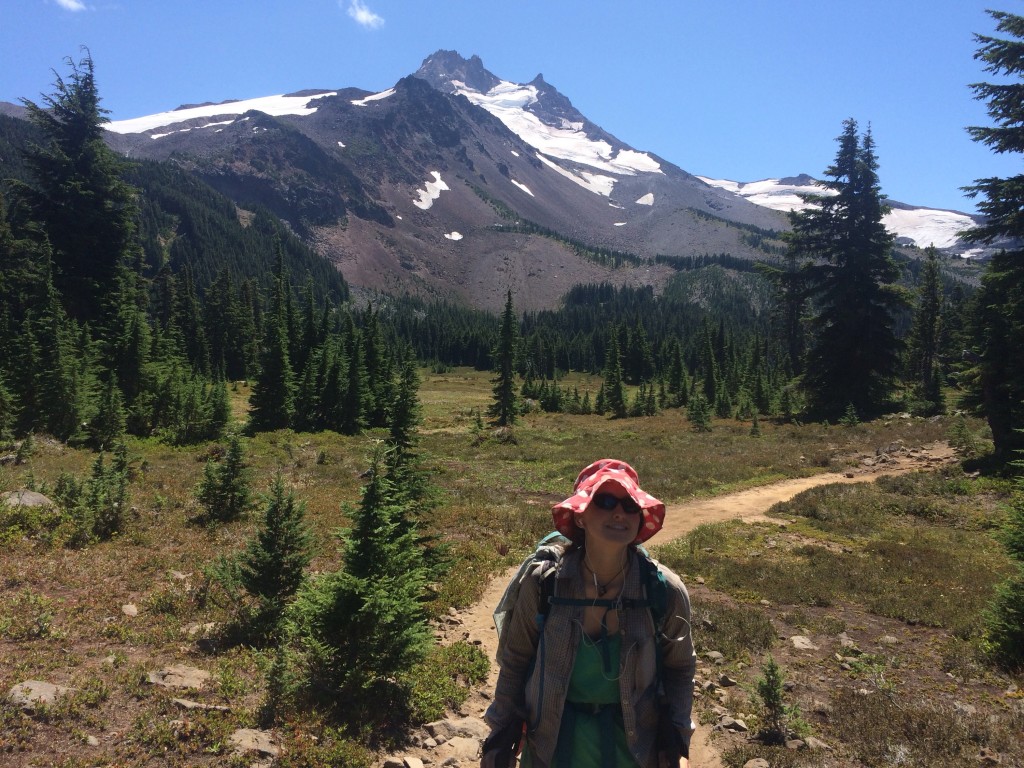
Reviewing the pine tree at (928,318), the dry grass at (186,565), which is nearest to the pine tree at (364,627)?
the dry grass at (186,565)

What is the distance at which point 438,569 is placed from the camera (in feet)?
32.5

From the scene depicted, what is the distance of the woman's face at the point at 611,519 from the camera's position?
2.95 m

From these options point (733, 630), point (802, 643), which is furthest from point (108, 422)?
point (802, 643)

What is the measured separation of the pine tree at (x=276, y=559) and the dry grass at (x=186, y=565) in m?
0.77

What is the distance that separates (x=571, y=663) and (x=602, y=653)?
18 centimetres

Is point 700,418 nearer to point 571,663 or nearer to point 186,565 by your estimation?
point 186,565

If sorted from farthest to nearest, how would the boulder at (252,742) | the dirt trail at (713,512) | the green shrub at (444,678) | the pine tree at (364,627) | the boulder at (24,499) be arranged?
the boulder at (24,499), the dirt trail at (713,512), the green shrub at (444,678), the pine tree at (364,627), the boulder at (252,742)

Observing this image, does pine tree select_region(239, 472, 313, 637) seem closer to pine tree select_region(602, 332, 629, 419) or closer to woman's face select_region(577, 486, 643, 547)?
woman's face select_region(577, 486, 643, 547)

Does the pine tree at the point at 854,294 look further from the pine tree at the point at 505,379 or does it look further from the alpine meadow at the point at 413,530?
the pine tree at the point at 505,379

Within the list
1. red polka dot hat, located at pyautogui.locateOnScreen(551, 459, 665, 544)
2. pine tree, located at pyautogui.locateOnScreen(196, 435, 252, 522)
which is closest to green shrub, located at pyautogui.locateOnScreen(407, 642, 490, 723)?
red polka dot hat, located at pyautogui.locateOnScreen(551, 459, 665, 544)

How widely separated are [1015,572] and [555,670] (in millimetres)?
13072

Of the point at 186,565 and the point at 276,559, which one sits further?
the point at 186,565

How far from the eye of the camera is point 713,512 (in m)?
18.1

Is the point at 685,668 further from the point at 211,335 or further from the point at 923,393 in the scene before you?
the point at 211,335
